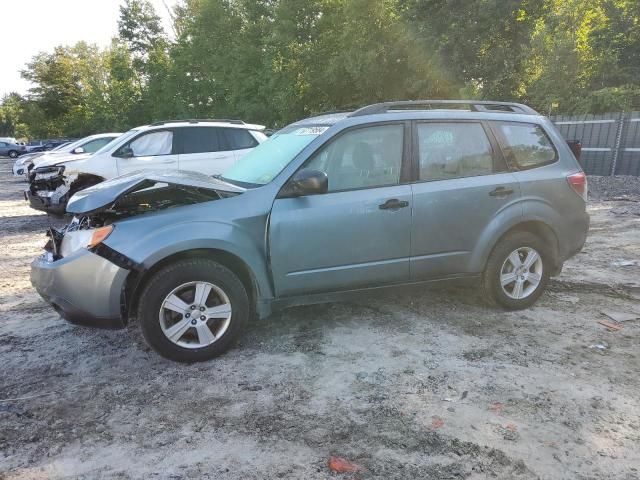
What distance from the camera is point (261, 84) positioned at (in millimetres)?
29828

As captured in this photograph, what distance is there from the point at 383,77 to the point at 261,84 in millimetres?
10084

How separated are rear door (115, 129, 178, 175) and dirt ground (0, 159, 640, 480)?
15.2ft

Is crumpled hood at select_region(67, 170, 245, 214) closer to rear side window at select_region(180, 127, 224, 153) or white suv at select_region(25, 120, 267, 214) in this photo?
white suv at select_region(25, 120, 267, 214)

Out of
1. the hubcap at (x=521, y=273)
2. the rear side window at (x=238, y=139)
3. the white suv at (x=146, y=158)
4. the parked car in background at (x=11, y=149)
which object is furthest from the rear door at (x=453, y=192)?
the parked car in background at (x=11, y=149)

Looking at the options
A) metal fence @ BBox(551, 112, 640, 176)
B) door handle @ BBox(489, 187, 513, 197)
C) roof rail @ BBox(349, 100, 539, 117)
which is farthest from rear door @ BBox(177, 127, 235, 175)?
metal fence @ BBox(551, 112, 640, 176)

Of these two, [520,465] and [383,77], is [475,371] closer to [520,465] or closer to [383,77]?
[520,465]

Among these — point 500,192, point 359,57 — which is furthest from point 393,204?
point 359,57

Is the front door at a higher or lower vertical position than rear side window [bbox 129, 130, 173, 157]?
lower

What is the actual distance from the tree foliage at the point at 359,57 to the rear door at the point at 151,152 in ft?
46.9

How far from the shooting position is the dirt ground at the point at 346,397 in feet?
8.16

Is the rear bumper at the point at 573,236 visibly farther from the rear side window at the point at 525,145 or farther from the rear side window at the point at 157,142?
the rear side window at the point at 157,142

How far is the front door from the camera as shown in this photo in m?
3.62

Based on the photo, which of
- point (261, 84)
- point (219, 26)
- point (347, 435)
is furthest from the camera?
point (219, 26)

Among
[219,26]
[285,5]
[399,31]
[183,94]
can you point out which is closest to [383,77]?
[399,31]
